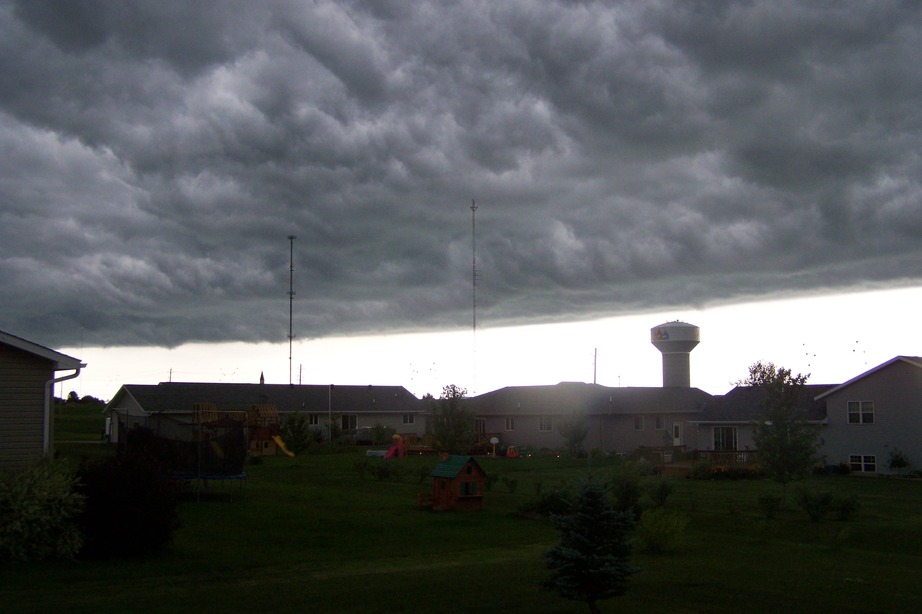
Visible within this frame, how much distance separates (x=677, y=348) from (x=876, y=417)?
104 feet

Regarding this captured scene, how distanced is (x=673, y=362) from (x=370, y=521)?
192 feet

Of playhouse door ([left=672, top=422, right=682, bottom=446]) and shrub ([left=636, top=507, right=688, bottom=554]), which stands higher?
playhouse door ([left=672, top=422, right=682, bottom=446])

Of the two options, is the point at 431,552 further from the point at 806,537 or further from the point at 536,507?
the point at 806,537

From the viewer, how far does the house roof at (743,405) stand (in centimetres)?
5006

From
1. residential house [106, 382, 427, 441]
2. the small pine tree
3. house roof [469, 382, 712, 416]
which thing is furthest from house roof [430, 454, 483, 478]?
residential house [106, 382, 427, 441]

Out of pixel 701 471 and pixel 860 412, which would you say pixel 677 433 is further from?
pixel 701 471

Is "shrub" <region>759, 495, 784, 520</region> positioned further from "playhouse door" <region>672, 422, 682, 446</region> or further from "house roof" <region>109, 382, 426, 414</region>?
"house roof" <region>109, 382, 426, 414</region>

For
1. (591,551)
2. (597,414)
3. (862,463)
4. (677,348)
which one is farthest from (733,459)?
(591,551)

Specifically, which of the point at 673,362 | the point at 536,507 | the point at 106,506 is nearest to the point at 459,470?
the point at 536,507

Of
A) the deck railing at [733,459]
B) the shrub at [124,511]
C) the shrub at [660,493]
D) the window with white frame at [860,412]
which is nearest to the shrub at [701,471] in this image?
the deck railing at [733,459]

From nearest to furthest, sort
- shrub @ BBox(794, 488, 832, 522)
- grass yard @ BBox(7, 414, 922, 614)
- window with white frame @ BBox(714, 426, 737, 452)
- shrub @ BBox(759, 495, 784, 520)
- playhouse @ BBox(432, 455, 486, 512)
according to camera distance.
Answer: grass yard @ BBox(7, 414, 922, 614), shrub @ BBox(794, 488, 832, 522), shrub @ BBox(759, 495, 784, 520), playhouse @ BBox(432, 455, 486, 512), window with white frame @ BBox(714, 426, 737, 452)

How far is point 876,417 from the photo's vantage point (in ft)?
151

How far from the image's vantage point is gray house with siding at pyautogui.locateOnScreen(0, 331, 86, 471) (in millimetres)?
18438

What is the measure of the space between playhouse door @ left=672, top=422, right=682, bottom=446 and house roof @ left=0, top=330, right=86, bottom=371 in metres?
47.0
